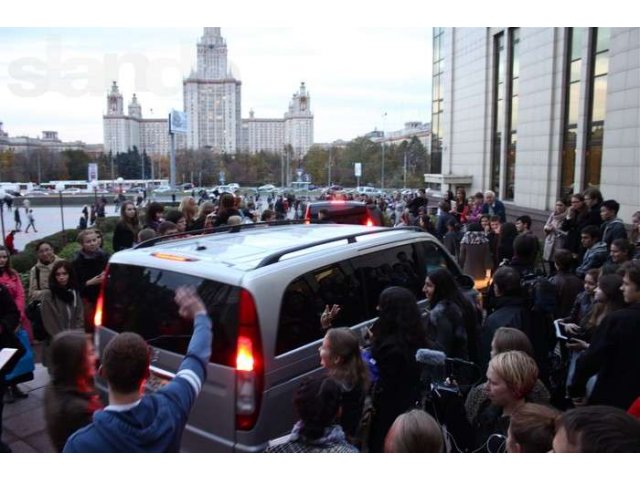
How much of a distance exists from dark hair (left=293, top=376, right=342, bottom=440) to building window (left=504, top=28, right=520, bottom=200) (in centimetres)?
2332

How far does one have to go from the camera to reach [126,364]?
220 cm

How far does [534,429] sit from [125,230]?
6578 mm

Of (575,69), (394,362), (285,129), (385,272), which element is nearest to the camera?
(394,362)

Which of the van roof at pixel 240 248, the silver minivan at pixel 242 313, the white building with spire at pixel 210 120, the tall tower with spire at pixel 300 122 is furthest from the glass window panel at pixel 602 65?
the tall tower with spire at pixel 300 122

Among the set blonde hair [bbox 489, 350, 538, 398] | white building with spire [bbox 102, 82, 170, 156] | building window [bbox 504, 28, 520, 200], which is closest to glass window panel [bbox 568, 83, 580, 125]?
building window [bbox 504, 28, 520, 200]

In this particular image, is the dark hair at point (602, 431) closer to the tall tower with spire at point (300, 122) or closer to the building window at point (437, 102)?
the building window at point (437, 102)

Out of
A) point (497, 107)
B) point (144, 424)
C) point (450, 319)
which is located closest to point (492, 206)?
point (450, 319)

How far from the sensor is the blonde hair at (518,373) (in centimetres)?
283

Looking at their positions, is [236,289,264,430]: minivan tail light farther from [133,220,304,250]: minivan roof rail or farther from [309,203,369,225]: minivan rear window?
[309,203,369,225]: minivan rear window

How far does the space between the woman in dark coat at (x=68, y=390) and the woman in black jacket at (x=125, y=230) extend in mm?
5063

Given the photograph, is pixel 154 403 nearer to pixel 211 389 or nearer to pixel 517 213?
pixel 211 389

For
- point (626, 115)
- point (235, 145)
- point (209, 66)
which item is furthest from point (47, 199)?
point (209, 66)

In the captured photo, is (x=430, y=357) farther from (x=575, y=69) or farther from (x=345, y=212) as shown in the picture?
(x=575, y=69)

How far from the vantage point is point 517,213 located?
71.2 ft
